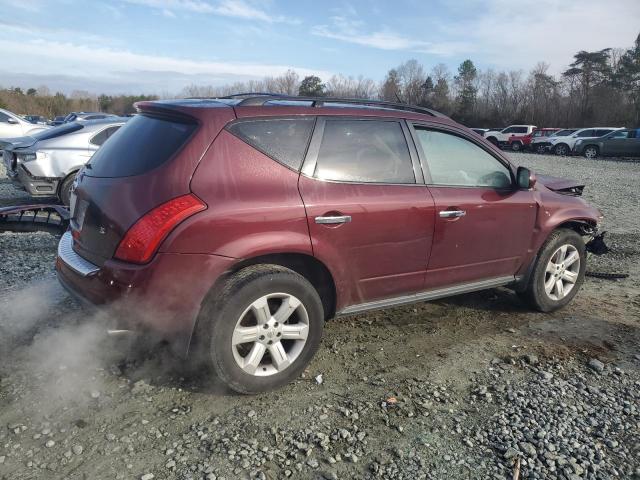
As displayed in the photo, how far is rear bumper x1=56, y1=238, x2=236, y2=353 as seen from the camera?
2.74m

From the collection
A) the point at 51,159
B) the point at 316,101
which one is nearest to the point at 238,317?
the point at 316,101

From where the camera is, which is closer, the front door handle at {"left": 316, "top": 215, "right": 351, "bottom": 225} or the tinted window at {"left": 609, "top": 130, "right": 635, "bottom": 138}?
the front door handle at {"left": 316, "top": 215, "right": 351, "bottom": 225}

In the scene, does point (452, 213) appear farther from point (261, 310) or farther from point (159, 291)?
point (159, 291)

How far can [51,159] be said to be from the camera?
26.4ft

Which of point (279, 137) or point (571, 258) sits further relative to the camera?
point (571, 258)

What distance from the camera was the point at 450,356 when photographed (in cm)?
371

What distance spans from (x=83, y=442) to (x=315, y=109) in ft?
7.90

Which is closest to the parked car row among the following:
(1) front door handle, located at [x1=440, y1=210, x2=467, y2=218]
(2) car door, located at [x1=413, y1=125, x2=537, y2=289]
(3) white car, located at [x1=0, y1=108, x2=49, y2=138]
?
(3) white car, located at [x1=0, y1=108, x2=49, y2=138]

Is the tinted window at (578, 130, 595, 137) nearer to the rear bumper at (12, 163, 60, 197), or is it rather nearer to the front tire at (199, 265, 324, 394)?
the rear bumper at (12, 163, 60, 197)

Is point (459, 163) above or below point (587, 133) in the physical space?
above

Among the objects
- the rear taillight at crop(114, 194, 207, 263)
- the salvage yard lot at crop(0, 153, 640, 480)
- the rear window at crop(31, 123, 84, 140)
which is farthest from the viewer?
the rear window at crop(31, 123, 84, 140)

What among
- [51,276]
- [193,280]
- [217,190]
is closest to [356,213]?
[217,190]

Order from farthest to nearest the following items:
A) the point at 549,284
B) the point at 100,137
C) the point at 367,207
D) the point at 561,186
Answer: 1. the point at 100,137
2. the point at 561,186
3. the point at 549,284
4. the point at 367,207

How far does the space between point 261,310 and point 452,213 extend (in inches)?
64.5
